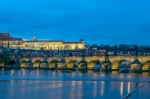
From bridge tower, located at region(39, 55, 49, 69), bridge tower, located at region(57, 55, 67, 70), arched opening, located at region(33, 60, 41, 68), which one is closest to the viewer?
bridge tower, located at region(57, 55, 67, 70)

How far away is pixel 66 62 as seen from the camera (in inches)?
3866

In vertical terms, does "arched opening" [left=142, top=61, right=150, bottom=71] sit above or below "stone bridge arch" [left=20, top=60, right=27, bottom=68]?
below

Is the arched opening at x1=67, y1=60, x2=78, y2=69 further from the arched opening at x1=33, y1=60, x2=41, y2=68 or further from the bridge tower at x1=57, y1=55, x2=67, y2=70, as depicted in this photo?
the arched opening at x1=33, y1=60, x2=41, y2=68

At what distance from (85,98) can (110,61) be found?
56.4 metres

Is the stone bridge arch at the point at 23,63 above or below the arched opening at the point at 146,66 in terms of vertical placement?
above

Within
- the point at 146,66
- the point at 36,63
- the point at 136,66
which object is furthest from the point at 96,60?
the point at 36,63

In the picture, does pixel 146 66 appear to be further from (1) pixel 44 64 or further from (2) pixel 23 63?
(2) pixel 23 63

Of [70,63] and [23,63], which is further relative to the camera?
[23,63]

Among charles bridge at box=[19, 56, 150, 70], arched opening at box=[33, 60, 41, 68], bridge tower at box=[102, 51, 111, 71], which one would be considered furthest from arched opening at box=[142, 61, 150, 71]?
arched opening at box=[33, 60, 41, 68]

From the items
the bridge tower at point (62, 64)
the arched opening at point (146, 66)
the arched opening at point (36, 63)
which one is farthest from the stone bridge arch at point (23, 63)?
the arched opening at point (146, 66)

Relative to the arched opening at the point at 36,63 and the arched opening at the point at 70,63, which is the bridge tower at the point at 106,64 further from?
the arched opening at the point at 36,63

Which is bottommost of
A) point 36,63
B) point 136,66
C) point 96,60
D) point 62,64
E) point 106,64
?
point 136,66

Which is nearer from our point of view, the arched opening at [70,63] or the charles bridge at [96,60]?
the charles bridge at [96,60]

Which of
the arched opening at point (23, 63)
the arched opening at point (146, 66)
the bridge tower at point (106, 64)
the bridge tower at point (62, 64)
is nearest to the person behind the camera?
the arched opening at point (146, 66)
